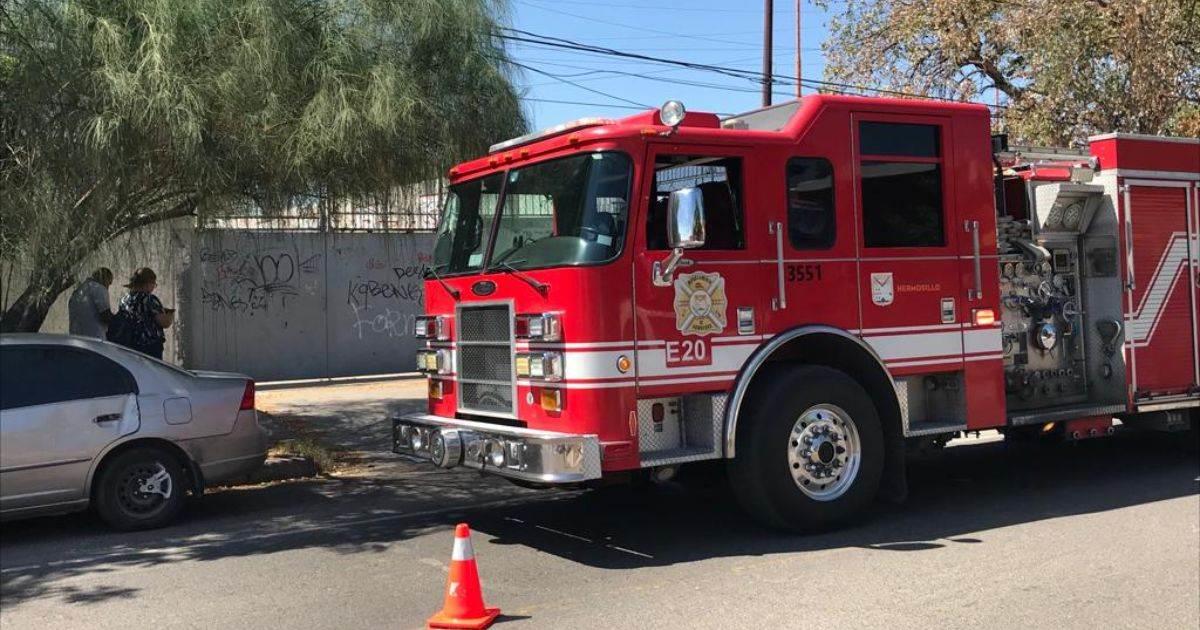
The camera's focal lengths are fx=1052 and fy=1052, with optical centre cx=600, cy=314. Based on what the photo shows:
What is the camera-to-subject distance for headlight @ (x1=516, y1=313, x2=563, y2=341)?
6453mm

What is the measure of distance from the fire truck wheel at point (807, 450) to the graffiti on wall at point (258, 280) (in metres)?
12.4

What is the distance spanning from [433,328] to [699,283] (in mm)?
2278

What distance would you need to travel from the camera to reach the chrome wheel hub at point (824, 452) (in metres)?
6.96

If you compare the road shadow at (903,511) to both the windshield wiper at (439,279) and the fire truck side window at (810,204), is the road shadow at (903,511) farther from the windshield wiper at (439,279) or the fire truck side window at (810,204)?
the fire truck side window at (810,204)

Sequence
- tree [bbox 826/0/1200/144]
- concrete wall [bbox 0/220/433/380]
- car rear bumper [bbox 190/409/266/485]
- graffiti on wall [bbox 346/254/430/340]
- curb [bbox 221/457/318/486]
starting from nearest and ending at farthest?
car rear bumper [bbox 190/409/266/485] → curb [bbox 221/457/318/486] → tree [bbox 826/0/1200/144] → concrete wall [bbox 0/220/433/380] → graffiti on wall [bbox 346/254/430/340]

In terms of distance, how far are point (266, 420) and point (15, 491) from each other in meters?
5.64

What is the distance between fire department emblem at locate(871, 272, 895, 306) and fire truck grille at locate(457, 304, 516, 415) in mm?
2530

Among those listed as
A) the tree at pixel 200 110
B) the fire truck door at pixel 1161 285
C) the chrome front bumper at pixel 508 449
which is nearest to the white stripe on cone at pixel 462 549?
the chrome front bumper at pixel 508 449

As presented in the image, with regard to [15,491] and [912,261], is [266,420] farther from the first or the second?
[912,261]

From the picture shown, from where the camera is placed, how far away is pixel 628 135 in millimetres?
6480

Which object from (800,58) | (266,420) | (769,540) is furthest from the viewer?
(800,58)

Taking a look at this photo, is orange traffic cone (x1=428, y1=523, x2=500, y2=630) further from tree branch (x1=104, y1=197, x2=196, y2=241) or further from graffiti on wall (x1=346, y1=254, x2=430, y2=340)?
graffiti on wall (x1=346, y1=254, x2=430, y2=340)

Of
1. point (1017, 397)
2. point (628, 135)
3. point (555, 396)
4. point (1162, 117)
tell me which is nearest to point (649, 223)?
point (628, 135)

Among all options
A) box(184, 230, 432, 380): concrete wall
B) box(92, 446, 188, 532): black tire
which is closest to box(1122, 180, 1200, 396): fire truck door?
box(92, 446, 188, 532): black tire
